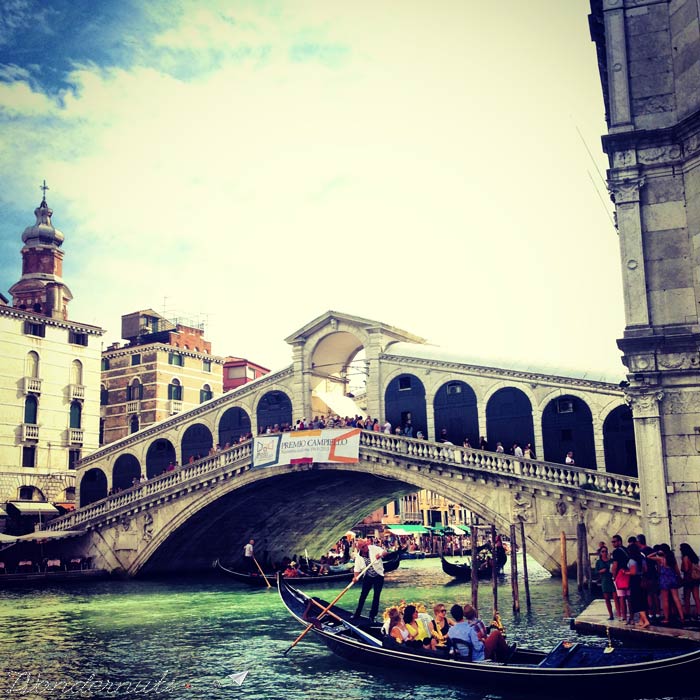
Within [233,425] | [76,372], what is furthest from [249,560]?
[76,372]

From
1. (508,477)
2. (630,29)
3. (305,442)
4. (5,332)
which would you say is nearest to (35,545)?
(5,332)

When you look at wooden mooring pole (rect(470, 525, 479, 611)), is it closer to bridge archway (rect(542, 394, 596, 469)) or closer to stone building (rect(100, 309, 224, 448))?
bridge archway (rect(542, 394, 596, 469))

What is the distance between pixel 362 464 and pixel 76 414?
735 inches

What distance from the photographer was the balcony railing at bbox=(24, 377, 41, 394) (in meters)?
38.4

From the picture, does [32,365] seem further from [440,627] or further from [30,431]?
[440,627]

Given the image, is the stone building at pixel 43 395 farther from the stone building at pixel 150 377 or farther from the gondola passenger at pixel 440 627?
the gondola passenger at pixel 440 627

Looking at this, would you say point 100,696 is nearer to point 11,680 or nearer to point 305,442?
point 11,680

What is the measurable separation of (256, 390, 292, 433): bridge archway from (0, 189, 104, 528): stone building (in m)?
10.7

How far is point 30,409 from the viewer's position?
3888 cm

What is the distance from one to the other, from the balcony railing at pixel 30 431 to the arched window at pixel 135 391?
7152 mm

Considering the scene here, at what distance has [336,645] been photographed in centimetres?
1498

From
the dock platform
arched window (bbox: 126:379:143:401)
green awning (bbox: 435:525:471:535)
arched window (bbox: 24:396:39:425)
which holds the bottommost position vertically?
the dock platform

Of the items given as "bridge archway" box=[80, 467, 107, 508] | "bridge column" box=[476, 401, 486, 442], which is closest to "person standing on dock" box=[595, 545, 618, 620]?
"bridge column" box=[476, 401, 486, 442]

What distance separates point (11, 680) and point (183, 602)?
11379mm
